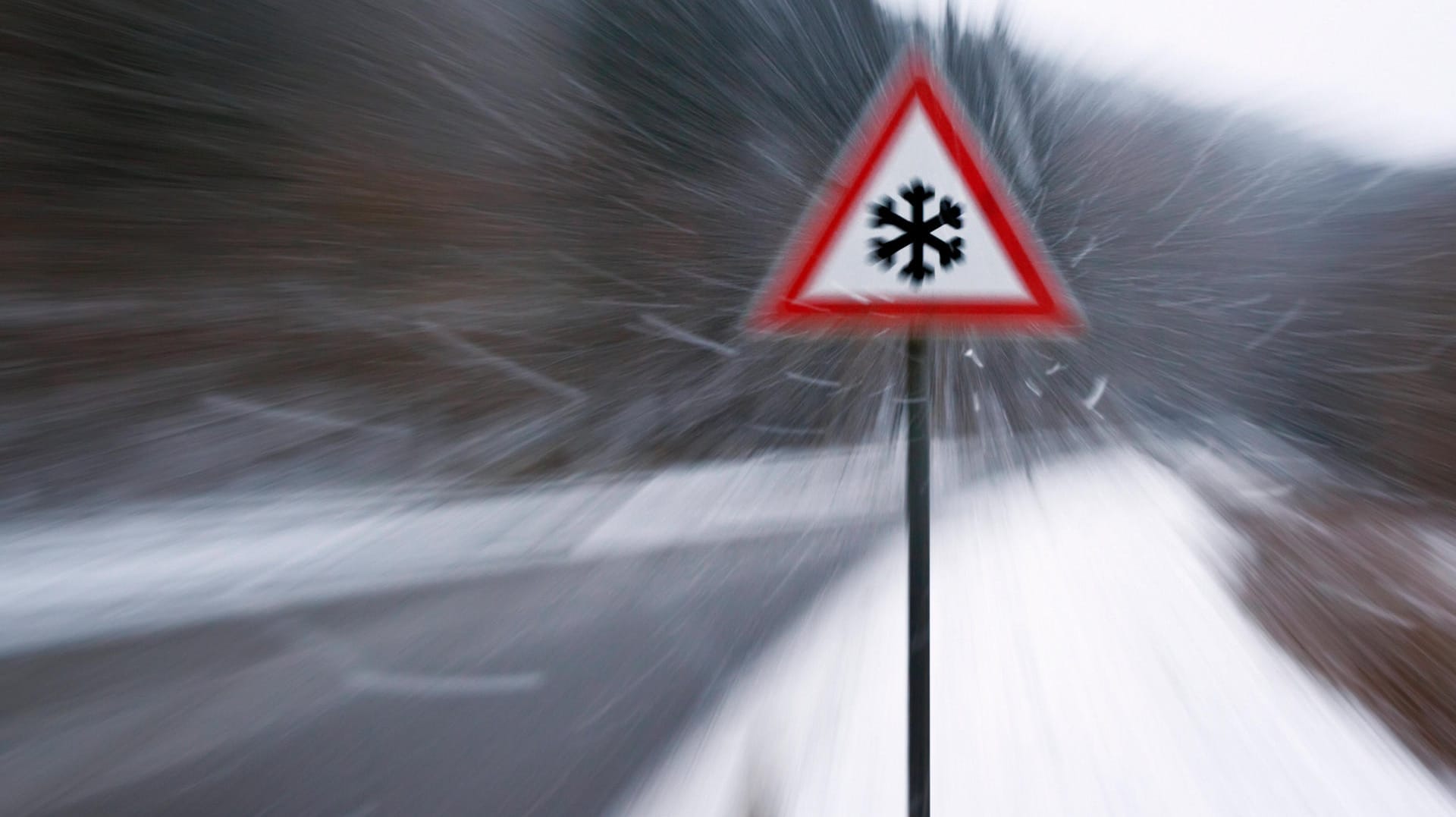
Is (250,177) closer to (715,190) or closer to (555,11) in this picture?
(555,11)

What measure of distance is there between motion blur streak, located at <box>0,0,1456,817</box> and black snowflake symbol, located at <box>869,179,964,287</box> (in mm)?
1363

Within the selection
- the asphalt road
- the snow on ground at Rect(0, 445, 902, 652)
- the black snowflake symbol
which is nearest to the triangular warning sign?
the black snowflake symbol

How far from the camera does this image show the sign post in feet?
6.98

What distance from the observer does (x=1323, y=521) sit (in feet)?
22.0

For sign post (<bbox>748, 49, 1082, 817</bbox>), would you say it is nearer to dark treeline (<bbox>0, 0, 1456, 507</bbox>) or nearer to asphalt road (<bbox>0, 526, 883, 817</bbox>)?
asphalt road (<bbox>0, 526, 883, 817</bbox>)

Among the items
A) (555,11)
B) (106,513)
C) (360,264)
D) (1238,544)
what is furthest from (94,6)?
(1238,544)

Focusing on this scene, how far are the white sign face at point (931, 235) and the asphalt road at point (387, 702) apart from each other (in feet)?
4.76

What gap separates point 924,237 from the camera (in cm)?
213

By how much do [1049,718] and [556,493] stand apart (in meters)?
3.68

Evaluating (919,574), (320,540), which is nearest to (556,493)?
(320,540)

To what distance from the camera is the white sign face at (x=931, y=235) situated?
214cm

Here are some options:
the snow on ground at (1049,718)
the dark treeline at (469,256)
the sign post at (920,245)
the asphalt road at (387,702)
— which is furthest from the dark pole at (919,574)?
the dark treeline at (469,256)

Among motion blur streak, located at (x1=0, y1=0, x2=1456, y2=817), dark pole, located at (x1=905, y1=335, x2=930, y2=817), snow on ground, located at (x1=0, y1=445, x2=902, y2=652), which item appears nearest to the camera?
dark pole, located at (x1=905, y1=335, x2=930, y2=817)

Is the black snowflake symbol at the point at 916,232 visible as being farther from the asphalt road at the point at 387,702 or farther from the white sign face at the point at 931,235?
the asphalt road at the point at 387,702
